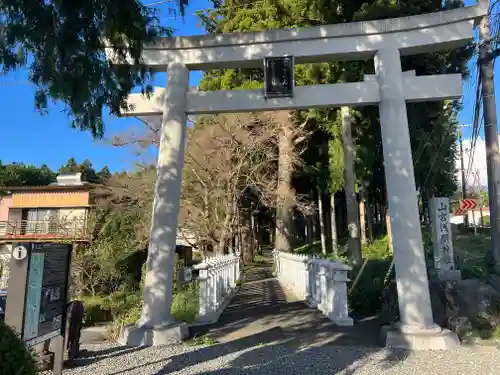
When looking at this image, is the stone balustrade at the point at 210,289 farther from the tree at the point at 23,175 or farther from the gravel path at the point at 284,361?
the tree at the point at 23,175

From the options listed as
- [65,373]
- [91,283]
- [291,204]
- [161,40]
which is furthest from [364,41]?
[91,283]

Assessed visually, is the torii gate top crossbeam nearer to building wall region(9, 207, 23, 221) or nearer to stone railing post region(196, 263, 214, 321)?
stone railing post region(196, 263, 214, 321)

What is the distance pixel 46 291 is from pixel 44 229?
78.0 ft

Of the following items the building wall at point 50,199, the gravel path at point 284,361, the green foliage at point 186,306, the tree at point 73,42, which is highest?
the building wall at point 50,199

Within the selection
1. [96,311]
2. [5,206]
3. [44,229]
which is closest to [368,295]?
[96,311]

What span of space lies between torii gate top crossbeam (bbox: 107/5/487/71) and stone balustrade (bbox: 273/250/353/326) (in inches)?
155

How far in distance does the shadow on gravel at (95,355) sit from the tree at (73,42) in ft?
10.2

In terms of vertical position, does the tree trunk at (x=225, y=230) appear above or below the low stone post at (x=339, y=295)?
above

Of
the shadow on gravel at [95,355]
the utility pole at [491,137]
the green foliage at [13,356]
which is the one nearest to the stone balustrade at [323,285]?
the utility pole at [491,137]

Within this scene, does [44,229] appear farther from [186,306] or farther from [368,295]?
[368,295]

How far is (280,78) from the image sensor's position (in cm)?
704

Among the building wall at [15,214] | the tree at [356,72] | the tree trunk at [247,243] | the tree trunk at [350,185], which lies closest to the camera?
the tree at [356,72]

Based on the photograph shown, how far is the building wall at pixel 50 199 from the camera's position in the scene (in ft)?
85.3

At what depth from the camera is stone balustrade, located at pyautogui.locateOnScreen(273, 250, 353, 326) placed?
→ 7.70 metres
